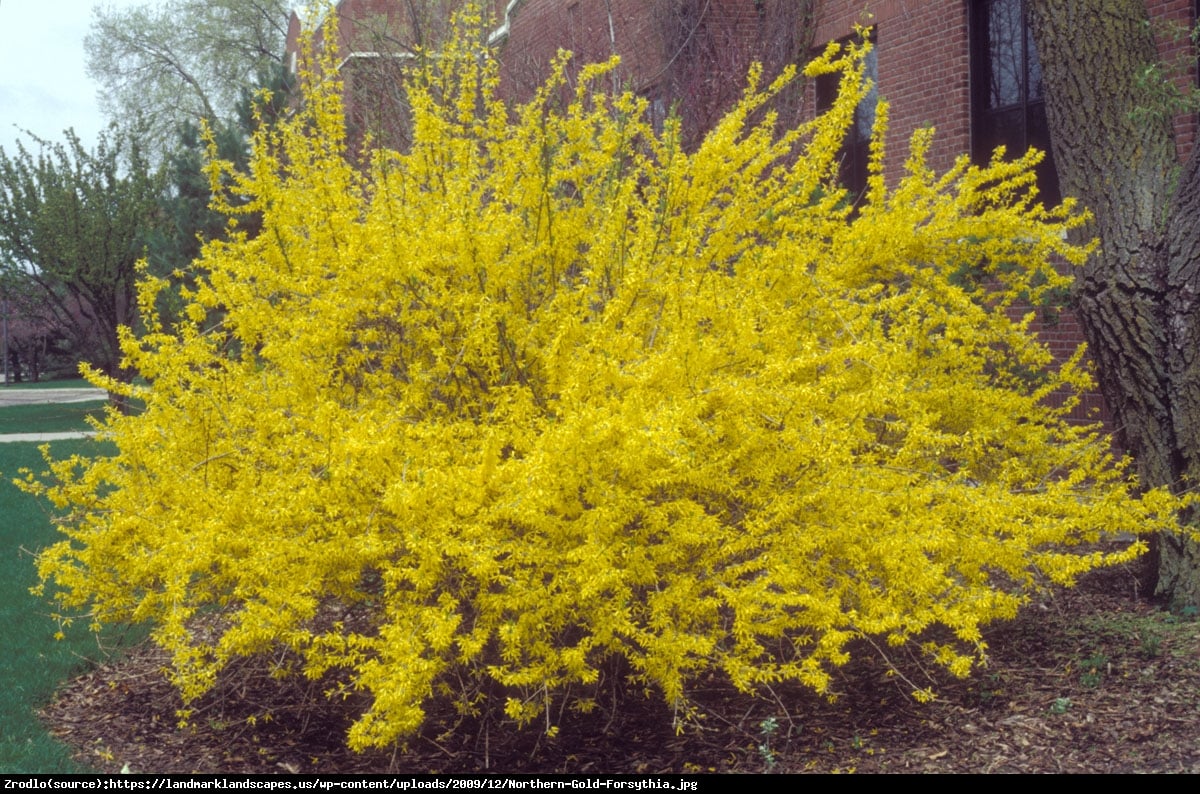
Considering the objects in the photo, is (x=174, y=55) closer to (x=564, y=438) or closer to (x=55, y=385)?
(x=55, y=385)

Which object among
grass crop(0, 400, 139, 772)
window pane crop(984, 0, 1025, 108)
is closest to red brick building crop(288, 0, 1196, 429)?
window pane crop(984, 0, 1025, 108)

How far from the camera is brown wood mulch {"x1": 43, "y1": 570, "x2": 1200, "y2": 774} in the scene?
14.3ft

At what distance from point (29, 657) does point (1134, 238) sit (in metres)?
5.85

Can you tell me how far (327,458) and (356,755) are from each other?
3.97ft

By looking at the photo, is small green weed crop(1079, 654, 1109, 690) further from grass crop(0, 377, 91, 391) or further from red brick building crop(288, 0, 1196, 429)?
grass crop(0, 377, 91, 391)

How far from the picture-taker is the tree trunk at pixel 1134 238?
5770 mm

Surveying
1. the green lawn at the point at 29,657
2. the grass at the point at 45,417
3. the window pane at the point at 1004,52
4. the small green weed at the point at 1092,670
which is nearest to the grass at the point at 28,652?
the green lawn at the point at 29,657

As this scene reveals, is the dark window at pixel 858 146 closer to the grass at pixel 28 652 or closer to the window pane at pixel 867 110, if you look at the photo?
the window pane at pixel 867 110

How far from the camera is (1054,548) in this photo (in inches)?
252

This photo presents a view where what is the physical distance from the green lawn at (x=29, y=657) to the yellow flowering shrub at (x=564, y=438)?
55cm

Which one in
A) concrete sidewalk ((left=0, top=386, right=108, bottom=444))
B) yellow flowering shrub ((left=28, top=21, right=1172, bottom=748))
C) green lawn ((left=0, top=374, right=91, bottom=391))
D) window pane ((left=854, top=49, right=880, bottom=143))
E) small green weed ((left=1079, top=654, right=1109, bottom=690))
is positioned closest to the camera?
yellow flowering shrub ((left=28, top=21, right=1172, bottom=748))

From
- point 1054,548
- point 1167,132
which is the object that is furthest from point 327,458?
point 1167,132

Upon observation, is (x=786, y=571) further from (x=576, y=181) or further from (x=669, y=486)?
(x=576, y=181)

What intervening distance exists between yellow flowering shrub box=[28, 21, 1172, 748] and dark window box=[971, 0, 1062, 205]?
4.49m
